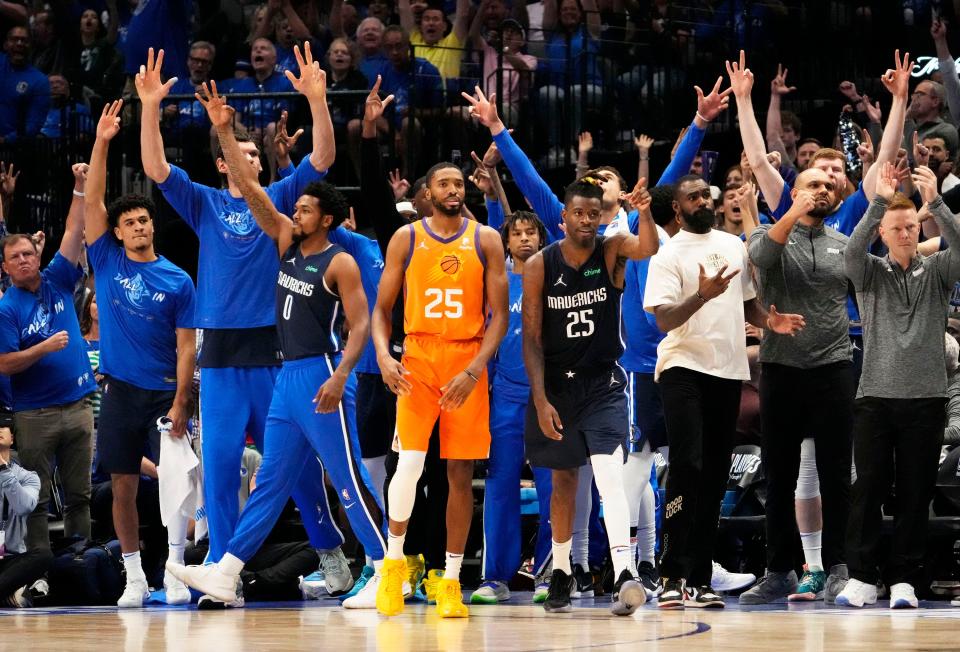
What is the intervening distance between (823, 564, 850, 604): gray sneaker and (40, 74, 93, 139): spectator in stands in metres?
7.88

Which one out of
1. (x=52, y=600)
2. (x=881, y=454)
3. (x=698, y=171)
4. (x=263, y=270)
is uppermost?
(x=698, y=171)

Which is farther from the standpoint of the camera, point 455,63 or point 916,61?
point 455,63

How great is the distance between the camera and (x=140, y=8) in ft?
47.7

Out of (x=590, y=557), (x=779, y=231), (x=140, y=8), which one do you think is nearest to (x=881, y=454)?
(x=779, y=231)

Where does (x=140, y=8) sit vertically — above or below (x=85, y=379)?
above

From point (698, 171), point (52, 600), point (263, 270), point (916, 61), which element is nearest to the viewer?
point (263, 270)

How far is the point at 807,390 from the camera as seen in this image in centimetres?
762

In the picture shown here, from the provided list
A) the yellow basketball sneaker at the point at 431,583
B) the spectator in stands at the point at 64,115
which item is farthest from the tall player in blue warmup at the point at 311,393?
the spectator in stands at the point at 64,115

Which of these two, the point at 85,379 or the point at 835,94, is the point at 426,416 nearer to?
the point at 85,379

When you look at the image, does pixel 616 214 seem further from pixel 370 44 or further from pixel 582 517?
pixel 370 44

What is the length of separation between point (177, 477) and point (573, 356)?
242 centimetres

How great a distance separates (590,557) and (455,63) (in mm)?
5851

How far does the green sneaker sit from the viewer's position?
7629 millimetres

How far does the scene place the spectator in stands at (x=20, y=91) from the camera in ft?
44.7
